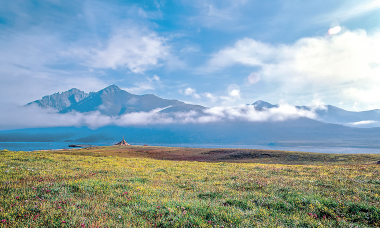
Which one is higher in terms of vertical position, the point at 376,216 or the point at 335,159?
the point at 376,216

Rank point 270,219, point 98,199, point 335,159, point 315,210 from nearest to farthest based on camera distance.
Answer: point 270,219
point 315,210
point 98,199
point 335,159

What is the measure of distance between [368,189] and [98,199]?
51.1 ft

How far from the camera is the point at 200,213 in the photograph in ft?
24.8

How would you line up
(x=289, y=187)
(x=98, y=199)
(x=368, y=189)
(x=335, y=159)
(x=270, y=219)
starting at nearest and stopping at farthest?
(x=270, y=219), (x=98, y=199), (x=368, y=189), (x=289, y=187), (x=335, y=159)

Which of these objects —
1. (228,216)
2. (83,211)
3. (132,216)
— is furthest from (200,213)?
(83,211)

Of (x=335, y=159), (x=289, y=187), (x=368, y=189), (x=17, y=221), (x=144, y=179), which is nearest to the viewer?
(x=17, y=221)

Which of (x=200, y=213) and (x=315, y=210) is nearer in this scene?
(x=200, y=213)

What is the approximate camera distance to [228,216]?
7.29m

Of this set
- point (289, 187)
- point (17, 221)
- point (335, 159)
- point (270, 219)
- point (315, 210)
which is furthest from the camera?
point (335, 159)

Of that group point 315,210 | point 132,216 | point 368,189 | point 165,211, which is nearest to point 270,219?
point 315,210

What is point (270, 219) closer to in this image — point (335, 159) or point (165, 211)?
point (165, 211)

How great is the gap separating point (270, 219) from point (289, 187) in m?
5.60

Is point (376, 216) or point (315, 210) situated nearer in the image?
point (376, 216)

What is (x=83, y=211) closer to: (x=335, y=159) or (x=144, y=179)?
(x=144, y=179)
